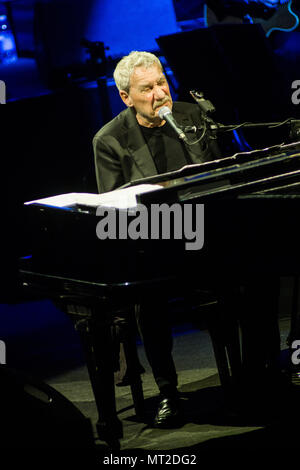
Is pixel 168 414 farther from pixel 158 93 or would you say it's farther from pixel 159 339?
pixel 158 93

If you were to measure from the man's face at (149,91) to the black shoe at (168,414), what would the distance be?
1.26 m

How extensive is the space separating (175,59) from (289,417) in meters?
2.52

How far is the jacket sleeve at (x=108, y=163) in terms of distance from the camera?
354 centimetres

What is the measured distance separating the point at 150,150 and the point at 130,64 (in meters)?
0.40

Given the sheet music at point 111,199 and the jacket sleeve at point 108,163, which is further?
the jacket sleeve at point 108,163

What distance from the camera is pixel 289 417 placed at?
322 cm

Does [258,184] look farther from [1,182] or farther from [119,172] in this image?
[1,182]

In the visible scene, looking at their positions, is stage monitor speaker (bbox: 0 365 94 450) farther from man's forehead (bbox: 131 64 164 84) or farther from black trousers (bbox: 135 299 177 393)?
man's forehead (bbox: 131 64 164 84)

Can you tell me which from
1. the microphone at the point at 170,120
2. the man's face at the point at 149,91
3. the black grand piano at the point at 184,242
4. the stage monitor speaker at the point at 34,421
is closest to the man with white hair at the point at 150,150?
the man's face at the point at 149,91

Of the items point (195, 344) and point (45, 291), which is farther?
point (195, 344)

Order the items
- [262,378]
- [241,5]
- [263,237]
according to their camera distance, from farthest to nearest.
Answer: [241,5] < [262,378] < [263,237]

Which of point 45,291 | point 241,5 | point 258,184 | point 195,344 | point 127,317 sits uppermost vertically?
point 241,5

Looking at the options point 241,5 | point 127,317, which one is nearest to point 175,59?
point 241,5

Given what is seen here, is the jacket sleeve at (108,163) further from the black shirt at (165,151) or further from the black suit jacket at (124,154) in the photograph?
the black shirt at (165,151)
